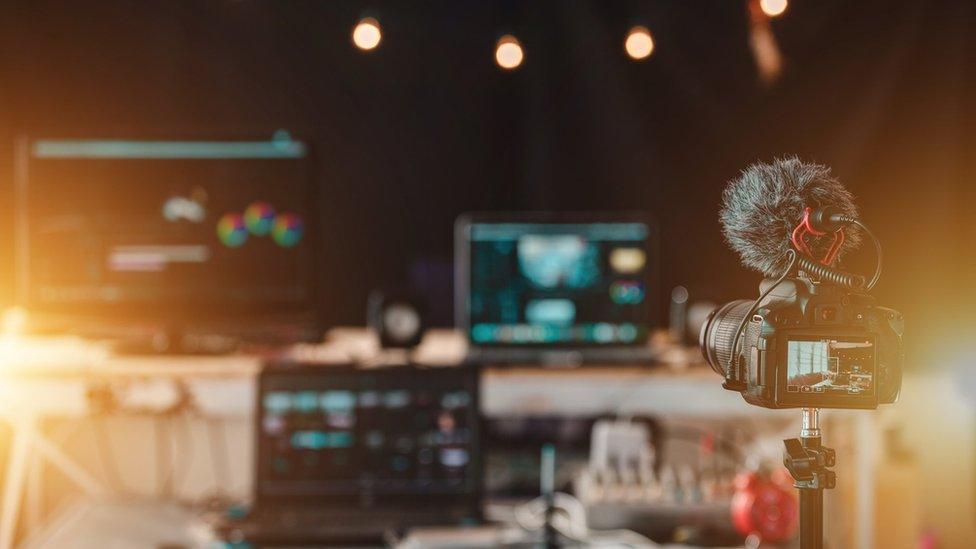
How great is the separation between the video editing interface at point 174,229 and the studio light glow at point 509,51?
628 mm

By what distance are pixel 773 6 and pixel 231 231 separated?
1484 millimetres

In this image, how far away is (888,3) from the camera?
7.39 ft

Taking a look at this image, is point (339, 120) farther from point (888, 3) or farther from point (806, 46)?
point (888, 3)

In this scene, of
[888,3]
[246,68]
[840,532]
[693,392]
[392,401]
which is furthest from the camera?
[246,68]

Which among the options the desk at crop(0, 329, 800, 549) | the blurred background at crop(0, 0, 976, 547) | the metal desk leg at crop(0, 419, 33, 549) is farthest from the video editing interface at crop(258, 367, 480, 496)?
the blurred background at crop(0, 0, 976, 547)

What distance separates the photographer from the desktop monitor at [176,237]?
1916 millimetres

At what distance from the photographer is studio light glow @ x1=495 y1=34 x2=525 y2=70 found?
218 cm

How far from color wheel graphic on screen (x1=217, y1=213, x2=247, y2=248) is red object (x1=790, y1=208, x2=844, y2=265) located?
1586 mm

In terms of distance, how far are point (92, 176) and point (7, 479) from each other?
3.24ft

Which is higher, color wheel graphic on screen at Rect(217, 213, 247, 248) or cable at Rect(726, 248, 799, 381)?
color wheel graphic on screen at Rect(217, 213, 247, 248)

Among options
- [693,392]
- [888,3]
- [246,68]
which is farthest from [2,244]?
[888,3]

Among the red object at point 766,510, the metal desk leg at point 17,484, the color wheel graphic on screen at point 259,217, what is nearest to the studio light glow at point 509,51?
the color wheel graphic on screen at point 259,217

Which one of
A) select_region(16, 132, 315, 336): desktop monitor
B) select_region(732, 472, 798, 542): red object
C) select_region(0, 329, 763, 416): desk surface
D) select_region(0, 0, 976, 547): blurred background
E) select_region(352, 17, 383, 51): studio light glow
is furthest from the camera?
select_region(0, 0, 976, 547): blurred background

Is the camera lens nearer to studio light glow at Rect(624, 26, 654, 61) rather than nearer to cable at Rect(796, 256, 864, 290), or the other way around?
cable at Rect(796, 256, 864, 290)
